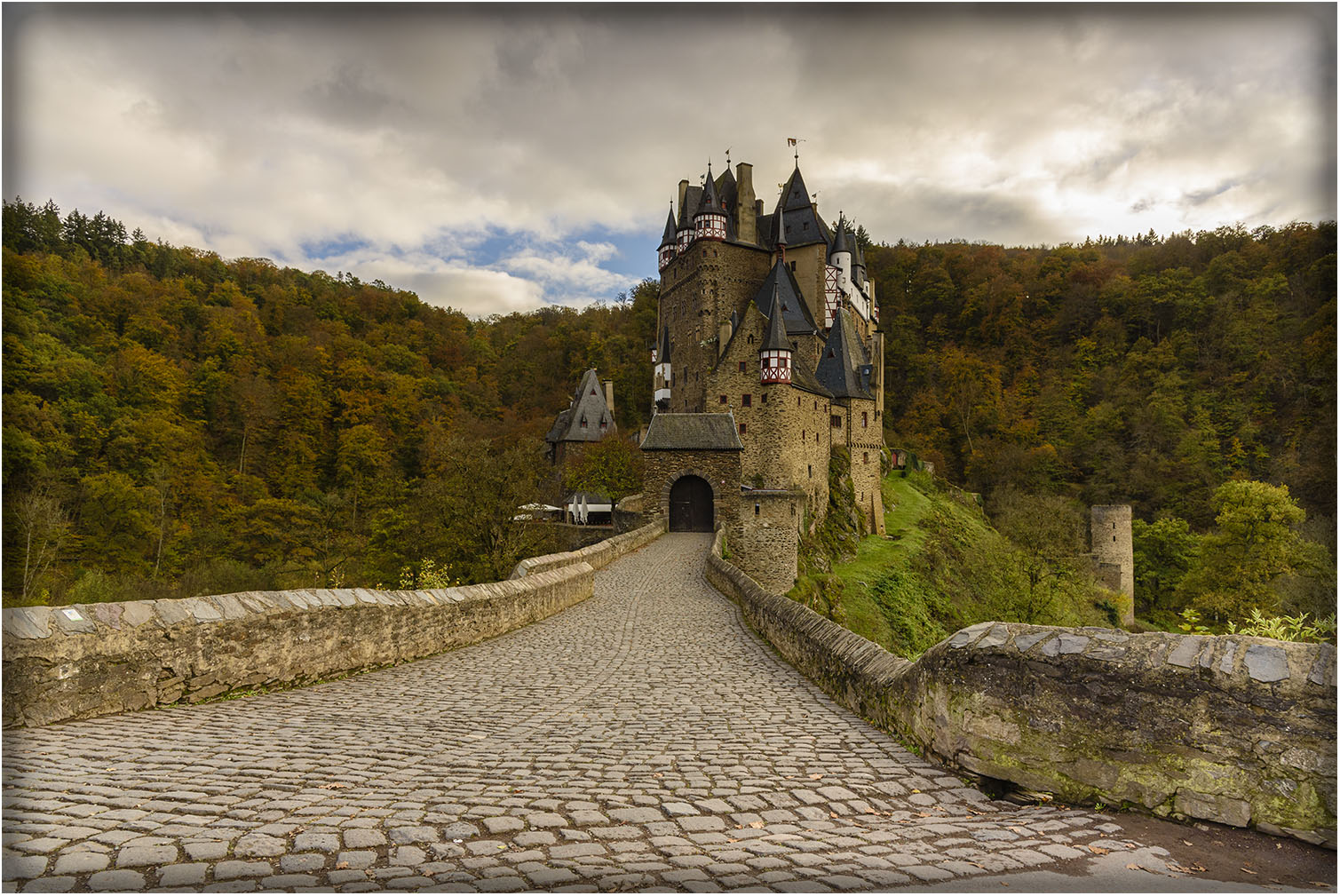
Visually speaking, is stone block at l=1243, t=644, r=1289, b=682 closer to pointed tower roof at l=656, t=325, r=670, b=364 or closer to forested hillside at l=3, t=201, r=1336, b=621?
forested hillside at l=3, t=201, r=1336, b=621

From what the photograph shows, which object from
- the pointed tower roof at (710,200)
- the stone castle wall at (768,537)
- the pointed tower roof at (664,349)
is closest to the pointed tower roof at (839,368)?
the pointed tower roof at (664,349)

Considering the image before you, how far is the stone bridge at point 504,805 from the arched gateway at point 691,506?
20934 mm

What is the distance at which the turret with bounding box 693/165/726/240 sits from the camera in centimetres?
4209

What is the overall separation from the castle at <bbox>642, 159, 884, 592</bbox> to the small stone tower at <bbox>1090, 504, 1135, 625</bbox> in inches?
583

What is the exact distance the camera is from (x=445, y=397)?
57.9 m

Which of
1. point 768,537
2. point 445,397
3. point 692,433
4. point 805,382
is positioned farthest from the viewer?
point 445,397

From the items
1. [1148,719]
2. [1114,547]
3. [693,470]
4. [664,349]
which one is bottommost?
[1114,547]

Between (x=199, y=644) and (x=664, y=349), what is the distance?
41.1m

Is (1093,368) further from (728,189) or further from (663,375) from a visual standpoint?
(663,375)

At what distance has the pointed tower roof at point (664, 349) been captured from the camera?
45.5 meters

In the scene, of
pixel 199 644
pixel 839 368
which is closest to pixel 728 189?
pixel 839 368

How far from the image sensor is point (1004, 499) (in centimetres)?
5528

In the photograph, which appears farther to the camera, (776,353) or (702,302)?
(702,302)

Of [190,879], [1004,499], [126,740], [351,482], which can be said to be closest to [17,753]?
[126,740]
